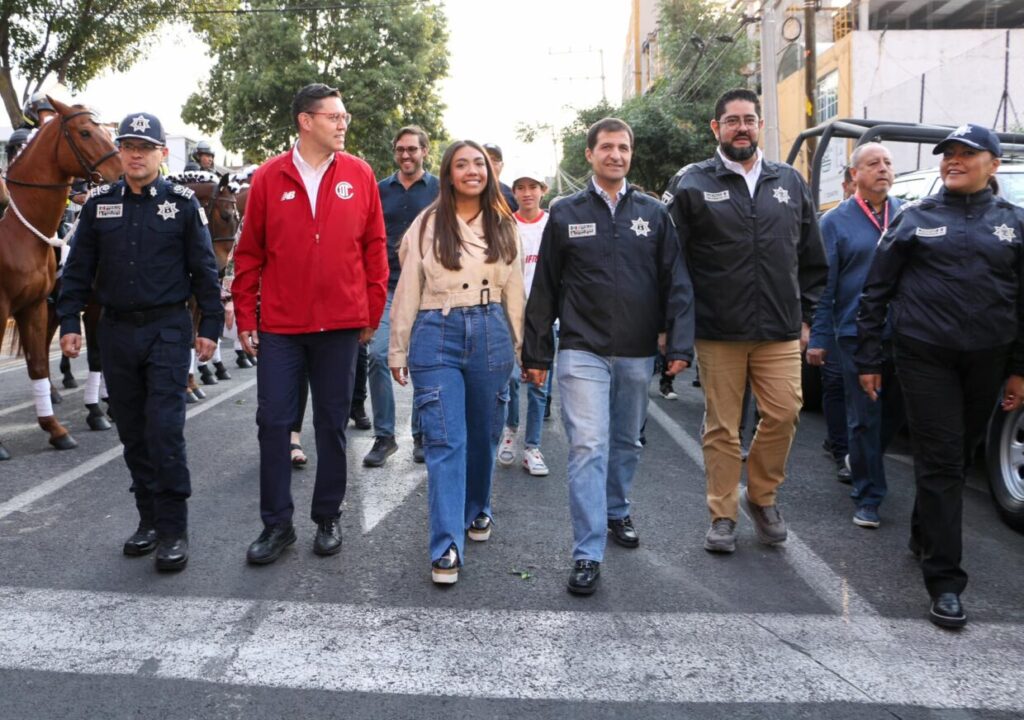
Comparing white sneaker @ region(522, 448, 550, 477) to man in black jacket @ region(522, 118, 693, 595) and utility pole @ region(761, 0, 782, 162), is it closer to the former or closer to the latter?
man in black jacket @ region(522, 118, 693, 595)

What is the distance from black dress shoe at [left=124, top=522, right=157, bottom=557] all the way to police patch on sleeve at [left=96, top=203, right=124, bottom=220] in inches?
59.3

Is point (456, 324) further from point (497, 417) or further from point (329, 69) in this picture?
point (329, 69)

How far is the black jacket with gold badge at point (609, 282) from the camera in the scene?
4555 millimetres

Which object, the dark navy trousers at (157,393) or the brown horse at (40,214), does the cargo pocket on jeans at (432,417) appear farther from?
the brown horse at (40,214)

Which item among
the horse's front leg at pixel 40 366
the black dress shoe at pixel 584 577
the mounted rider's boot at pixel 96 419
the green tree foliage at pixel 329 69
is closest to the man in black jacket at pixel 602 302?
the black dress shoe at pixel 584 577

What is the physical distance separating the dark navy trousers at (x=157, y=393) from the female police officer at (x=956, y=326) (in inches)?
131

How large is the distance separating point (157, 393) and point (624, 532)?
93.6 inches

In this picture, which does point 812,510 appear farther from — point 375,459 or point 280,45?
point 280,45

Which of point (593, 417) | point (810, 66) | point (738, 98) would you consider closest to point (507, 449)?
point (593, 417)

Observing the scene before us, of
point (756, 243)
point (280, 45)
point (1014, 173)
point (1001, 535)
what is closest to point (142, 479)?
point (756, 243)

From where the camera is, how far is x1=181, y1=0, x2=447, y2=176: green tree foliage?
106 ft

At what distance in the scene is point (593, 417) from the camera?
4.50m

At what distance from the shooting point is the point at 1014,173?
6574mm

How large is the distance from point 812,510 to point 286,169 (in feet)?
11.6
